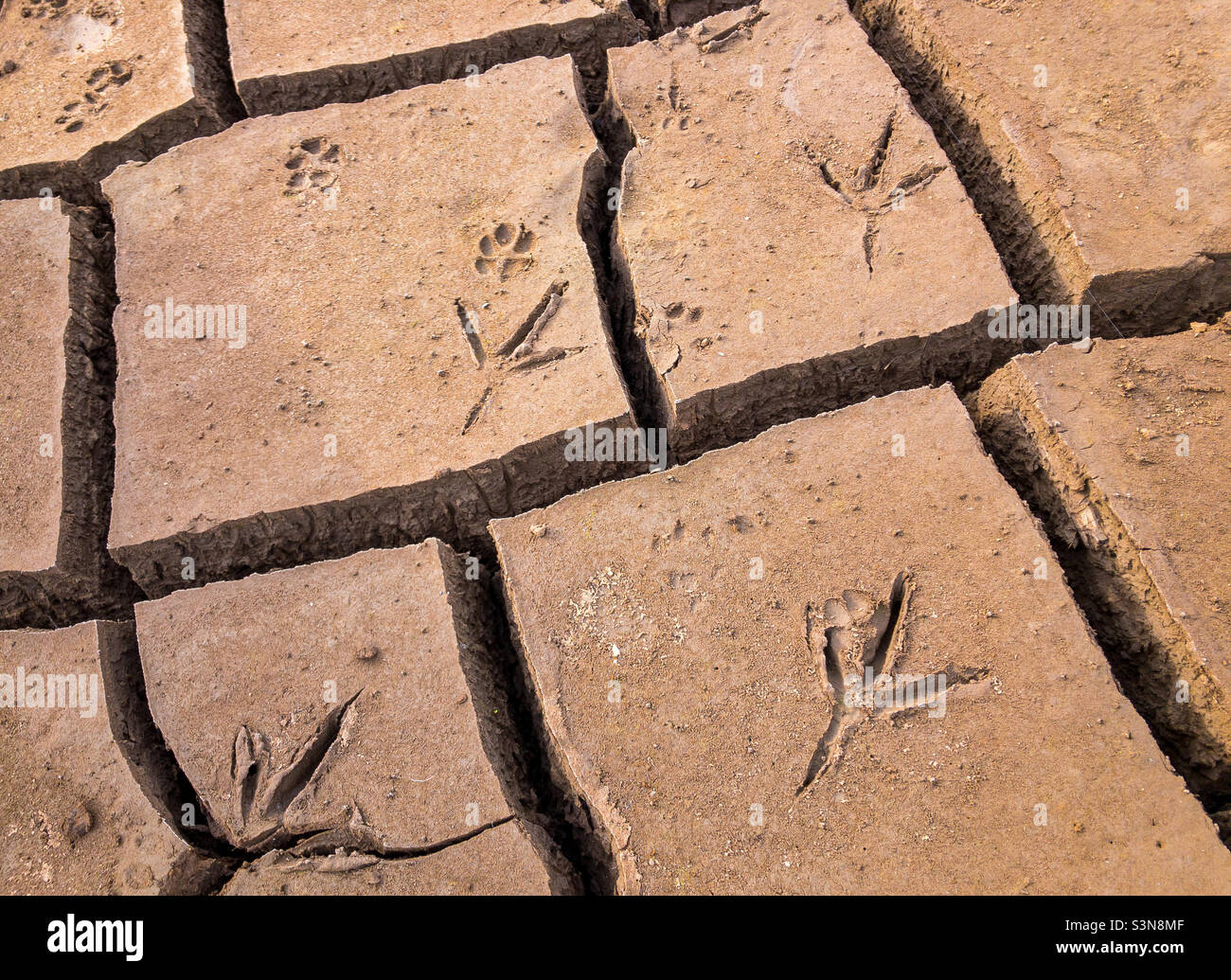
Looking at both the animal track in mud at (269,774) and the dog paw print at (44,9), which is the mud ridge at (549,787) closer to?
the animal track in mud at (269,774)

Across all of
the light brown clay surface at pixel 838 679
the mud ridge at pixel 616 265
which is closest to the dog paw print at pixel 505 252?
the mud ridge at pixel 616 265

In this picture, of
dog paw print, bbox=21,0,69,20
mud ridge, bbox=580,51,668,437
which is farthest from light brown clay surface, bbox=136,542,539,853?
dog paw print, bbox=21,0,69,20

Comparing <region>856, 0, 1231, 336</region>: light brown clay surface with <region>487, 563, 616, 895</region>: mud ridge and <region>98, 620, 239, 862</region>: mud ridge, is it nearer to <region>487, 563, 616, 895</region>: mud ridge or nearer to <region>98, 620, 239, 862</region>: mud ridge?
<region>487, 563, 616, 895</region>: mud ridge

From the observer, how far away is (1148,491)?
4.55 ft

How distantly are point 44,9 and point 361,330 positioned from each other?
1381 millimetres

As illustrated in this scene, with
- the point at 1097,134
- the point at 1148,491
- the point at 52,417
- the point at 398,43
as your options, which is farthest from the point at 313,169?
the point at 1148,491

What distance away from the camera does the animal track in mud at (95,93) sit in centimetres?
197

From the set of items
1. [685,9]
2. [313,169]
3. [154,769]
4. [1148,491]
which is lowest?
[154,769]

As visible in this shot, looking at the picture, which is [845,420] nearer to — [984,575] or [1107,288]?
[984,575]

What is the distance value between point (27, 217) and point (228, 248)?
0.47 metres

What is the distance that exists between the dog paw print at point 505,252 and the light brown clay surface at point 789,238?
19cm

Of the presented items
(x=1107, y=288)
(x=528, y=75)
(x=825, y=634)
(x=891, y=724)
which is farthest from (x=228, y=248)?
(x=1107, y=288)

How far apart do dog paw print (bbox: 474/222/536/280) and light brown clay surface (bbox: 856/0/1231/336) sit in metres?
0.94

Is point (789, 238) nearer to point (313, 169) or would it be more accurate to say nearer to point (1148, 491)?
point (1148, 491)
